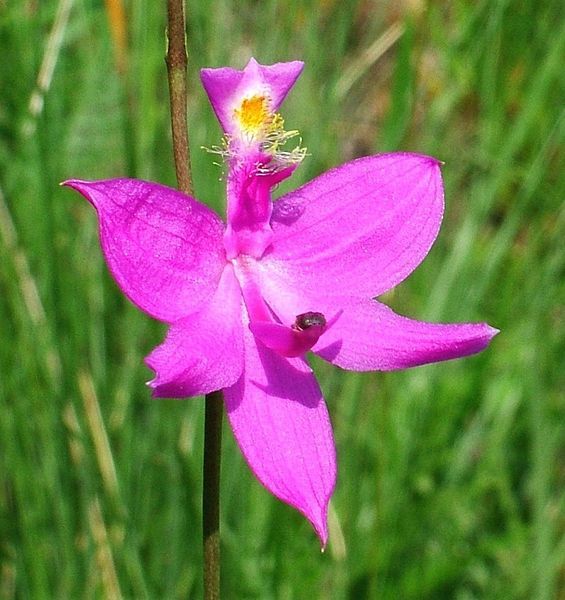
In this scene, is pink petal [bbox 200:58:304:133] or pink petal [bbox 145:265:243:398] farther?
pink petal [bbox 200:58:304:133]

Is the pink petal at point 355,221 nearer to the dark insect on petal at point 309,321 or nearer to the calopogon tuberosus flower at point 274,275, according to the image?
the calopogon tuberosus flower at point 274,275

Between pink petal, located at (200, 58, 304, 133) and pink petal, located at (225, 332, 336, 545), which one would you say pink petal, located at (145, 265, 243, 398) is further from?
pink petal, located at (200, 58, 304, 133)

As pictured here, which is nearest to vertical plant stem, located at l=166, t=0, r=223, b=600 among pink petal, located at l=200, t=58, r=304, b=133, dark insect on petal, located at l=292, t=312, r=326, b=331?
dark insect on petal, located at l=292, t=312, r=326, b=331

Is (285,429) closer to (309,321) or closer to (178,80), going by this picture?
(309,321)

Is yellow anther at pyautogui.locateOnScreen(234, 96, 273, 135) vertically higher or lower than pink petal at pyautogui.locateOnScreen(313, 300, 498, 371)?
higher

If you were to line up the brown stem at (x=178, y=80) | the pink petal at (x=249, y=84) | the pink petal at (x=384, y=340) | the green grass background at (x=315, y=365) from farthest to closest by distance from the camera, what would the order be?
the green grass background at (x=315, y=365) < the pink petal at (x=249, y=84) < the pink petal at (x=384, y=340) < the brown stem at (x=178, y=80)

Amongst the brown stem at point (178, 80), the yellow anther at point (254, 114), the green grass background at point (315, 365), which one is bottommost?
the green grass background at point (315, 365)

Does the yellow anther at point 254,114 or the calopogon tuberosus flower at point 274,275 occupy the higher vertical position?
the yellow anther at point 254,114

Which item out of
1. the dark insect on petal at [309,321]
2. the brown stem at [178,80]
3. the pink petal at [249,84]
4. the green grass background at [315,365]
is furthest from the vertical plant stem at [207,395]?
the green grass background at [315,365]
